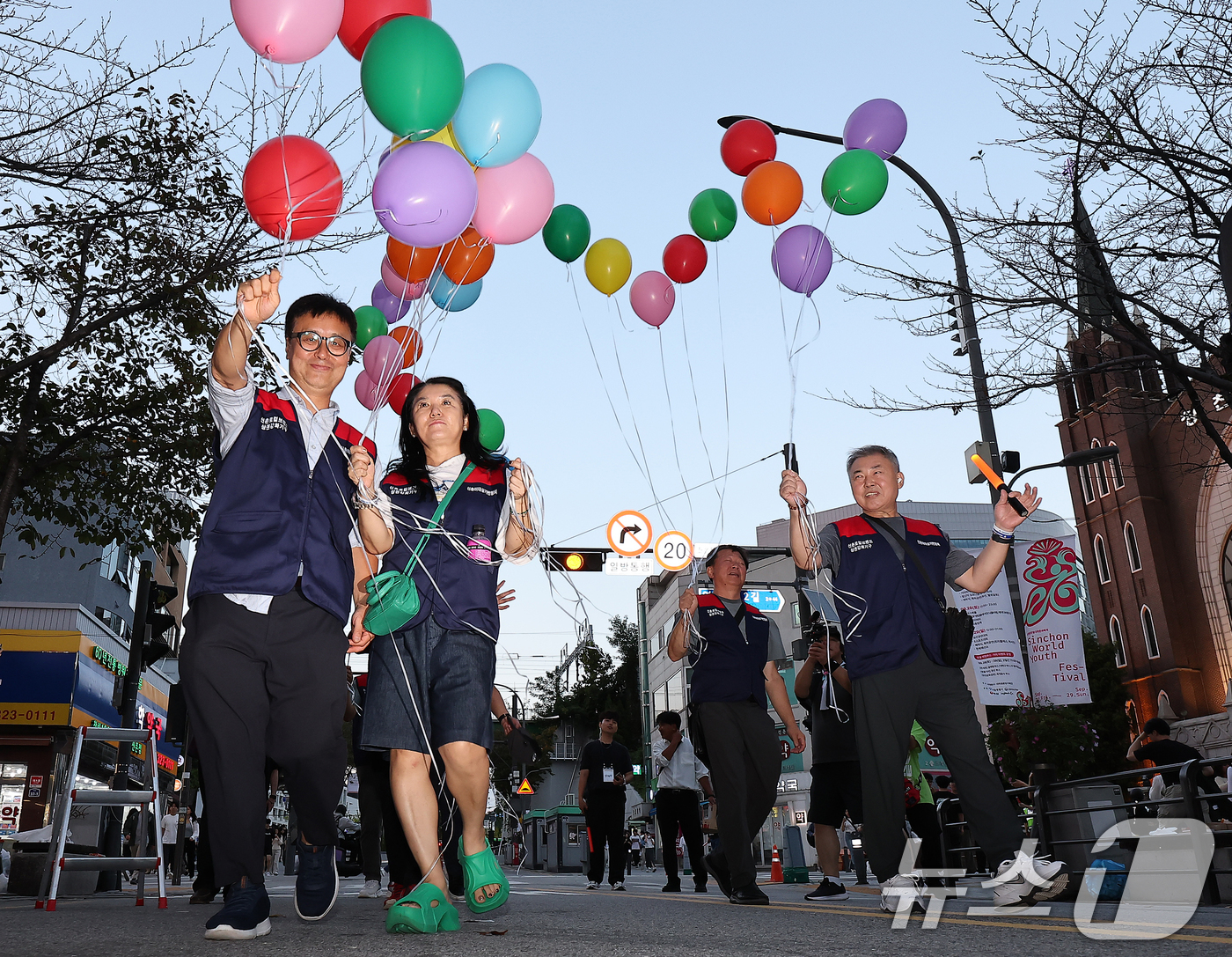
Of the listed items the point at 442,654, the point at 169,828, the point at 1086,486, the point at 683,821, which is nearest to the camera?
the point at 442,654

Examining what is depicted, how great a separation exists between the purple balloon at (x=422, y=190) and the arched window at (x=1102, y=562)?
4561 centimetres

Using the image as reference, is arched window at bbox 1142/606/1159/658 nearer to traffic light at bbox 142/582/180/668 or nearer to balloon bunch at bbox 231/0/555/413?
traffic light at bbox 142/582/180/668

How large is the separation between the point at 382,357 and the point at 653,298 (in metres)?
3.01

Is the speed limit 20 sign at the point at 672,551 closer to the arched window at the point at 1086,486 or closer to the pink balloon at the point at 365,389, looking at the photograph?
the pink balloon at the point at 365,389

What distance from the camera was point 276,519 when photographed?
3.31m

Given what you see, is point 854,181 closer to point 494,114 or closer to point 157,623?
point 494,114

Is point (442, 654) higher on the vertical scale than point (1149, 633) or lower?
lower

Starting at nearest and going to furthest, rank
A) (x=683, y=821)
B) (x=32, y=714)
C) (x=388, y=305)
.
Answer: (x=388, y=305)
(x=683, y=821)
(x=32, y=714)

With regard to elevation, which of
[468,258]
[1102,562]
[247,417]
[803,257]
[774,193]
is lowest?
[247,417]

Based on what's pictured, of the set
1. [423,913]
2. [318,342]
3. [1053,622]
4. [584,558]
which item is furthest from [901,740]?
[584,558]

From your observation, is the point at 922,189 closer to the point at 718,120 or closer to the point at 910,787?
the point at 718,120

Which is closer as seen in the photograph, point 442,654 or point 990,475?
point 442,654

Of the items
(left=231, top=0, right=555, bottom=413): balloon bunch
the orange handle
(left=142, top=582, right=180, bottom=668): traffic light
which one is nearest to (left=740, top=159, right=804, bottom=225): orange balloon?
(left=231, top=0, right=555, bottom=413): balloon bunch

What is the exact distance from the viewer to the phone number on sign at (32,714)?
2206 centimetres
